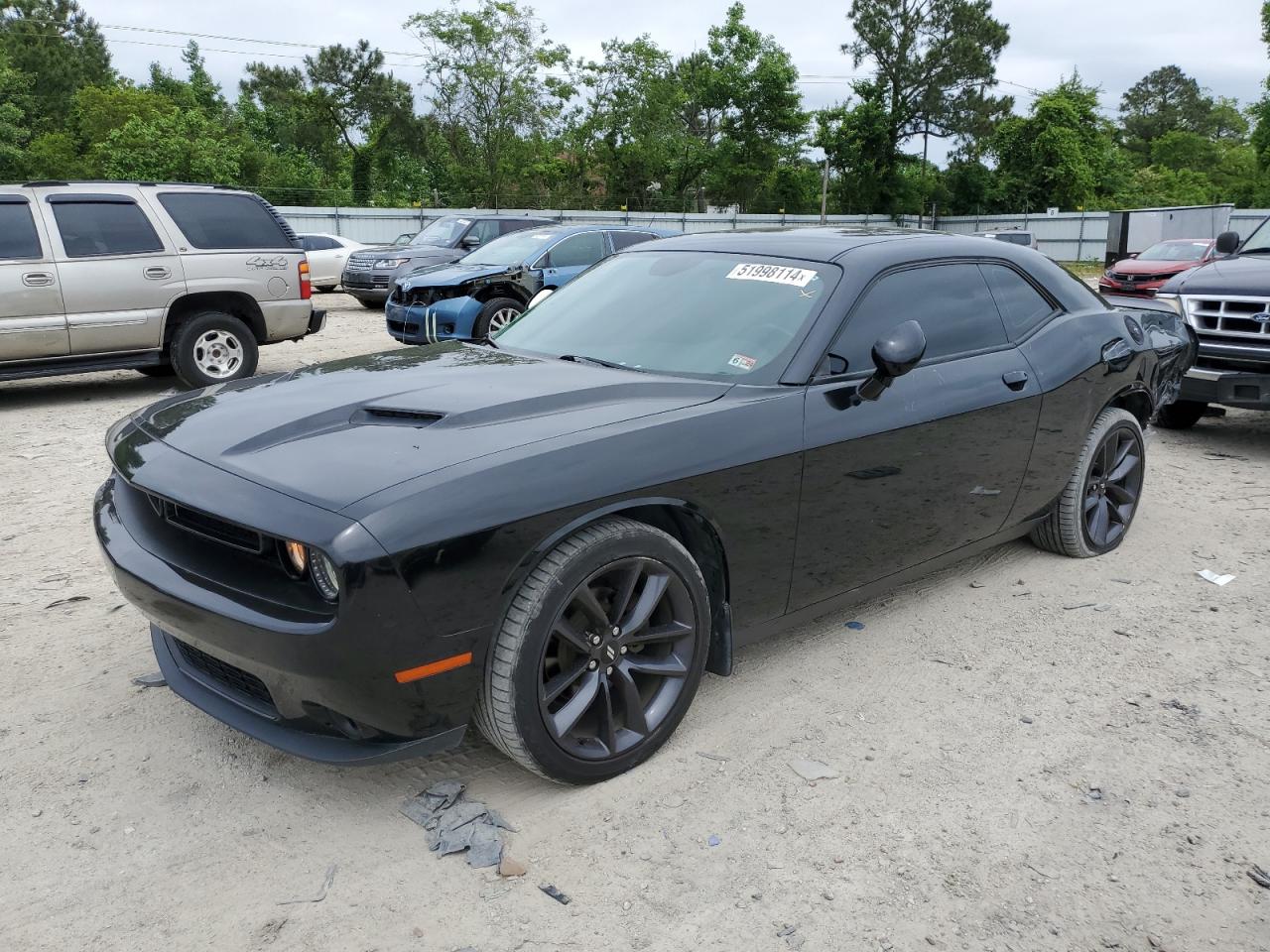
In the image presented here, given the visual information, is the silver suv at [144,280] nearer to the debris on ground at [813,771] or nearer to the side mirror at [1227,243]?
the debris on ground at [813,771]

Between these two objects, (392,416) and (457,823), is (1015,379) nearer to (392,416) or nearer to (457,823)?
(392,416)

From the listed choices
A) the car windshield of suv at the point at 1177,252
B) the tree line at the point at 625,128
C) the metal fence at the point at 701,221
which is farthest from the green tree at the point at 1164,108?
the car windshield of suv at the point at 1177,252

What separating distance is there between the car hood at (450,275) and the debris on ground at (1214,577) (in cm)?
828

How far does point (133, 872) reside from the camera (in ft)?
8.30

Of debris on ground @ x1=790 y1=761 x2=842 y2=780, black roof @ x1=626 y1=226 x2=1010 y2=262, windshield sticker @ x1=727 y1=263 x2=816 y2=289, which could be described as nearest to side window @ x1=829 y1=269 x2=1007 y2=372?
black roof @ x1=626 y1=226 x2=1010 y2=262

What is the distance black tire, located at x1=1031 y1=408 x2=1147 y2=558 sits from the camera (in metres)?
4.66

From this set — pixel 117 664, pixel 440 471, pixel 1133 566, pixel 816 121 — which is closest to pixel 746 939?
pixel 440 471

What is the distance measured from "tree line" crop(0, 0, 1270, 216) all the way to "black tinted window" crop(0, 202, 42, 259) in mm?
28960

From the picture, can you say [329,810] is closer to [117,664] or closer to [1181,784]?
[117,664]

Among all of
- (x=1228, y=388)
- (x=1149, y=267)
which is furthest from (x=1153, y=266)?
(x=1228, y=388)

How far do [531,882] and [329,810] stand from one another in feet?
2.25

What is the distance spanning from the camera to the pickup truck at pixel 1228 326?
6.69m

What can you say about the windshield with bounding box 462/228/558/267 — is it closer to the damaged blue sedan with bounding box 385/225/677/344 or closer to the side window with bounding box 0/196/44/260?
the damaged blue sedan with bounding box 385/225/677/344

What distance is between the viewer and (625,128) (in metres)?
49.5
